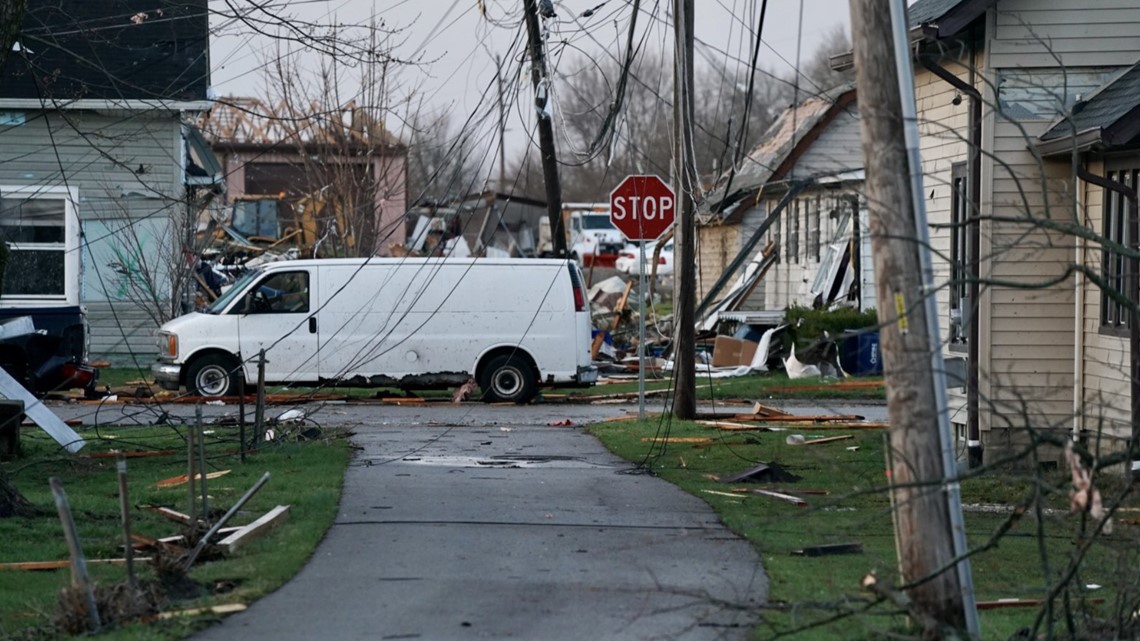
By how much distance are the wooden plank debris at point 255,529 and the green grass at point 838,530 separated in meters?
3.28

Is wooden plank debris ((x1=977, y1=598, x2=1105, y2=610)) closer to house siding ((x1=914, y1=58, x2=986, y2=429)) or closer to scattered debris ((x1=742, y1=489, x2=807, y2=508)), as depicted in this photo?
scattered debris ((x1=742, y1=489, x2=807, y2=508))

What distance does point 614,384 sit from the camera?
2338cm

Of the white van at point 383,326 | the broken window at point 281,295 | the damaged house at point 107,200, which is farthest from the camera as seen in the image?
the damaged house at point 107,200

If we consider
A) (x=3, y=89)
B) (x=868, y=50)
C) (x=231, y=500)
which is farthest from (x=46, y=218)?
(x=868, y=50)

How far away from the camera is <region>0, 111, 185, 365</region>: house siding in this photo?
75.3ft

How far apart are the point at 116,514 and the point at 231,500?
90 cm

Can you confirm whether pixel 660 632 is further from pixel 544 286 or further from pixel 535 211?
pixel 535 211

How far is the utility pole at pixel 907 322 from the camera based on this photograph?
618cm

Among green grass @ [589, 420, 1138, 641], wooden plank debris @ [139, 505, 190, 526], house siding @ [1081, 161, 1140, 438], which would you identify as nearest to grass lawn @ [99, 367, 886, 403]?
green grass @ [589, 420, 1138, 641]

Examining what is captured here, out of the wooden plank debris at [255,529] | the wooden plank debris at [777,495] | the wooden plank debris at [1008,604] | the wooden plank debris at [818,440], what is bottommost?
the wooden plank debris at [1008,604]

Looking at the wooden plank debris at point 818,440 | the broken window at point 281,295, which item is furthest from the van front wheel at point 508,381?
the wooden plank debris at point 818,440

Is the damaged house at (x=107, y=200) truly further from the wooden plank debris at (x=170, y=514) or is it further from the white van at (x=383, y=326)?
the wooden plank debris at (x=170, y=514)

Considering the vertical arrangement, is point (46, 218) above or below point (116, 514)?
above

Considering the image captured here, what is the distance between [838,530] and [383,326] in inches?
422
